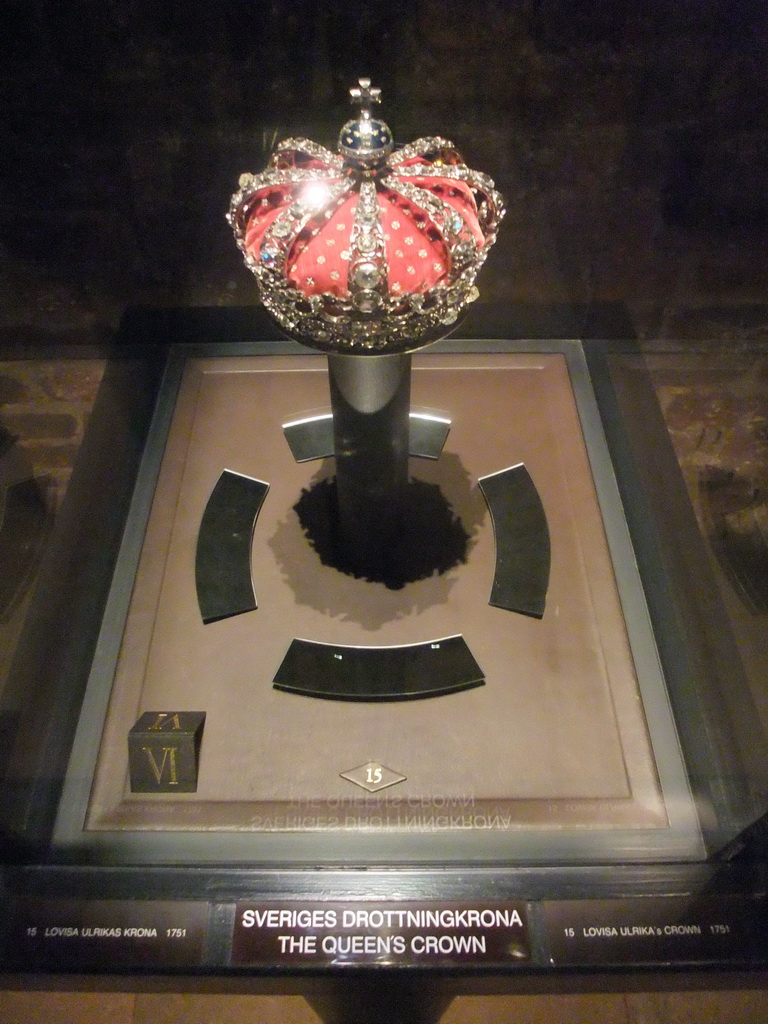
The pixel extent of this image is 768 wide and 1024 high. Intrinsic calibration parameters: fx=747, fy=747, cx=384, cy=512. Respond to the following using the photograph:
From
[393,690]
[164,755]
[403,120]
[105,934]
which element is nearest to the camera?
[105,934]

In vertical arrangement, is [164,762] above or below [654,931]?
above

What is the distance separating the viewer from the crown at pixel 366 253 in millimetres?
1046

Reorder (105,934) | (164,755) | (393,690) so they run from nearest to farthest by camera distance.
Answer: (105,934)
(164,755)
(393,690)

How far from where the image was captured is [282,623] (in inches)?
55.6

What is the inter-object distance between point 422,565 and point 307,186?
2.39 ft

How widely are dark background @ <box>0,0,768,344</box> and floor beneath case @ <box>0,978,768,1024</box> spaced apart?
3.82ft

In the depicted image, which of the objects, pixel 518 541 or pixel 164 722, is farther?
pixel 518 541

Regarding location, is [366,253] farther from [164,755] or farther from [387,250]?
[164,755]

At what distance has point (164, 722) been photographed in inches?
47.4

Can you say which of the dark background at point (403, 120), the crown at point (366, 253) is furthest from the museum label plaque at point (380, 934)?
the dark background at point (403, 120)

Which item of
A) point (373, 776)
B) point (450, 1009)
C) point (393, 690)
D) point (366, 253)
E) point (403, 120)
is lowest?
point (450, 1009)

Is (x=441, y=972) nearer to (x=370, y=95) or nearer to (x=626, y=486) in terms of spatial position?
(x=626, y=486)

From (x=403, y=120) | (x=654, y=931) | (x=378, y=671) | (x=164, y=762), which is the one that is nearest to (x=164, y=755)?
(x=164, y=762)

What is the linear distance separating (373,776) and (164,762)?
13.1 inches
